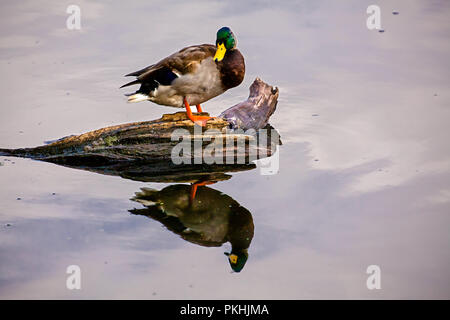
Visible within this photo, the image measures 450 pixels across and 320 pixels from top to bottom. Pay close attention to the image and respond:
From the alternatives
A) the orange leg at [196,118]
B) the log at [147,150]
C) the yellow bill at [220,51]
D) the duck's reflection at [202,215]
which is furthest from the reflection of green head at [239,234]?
the yellow bill at [220,51]

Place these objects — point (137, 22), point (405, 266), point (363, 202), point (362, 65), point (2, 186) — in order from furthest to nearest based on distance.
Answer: point (137, 22) < point (362, 65) < point (2, 186) < point (363, 202) < point (405, 266)

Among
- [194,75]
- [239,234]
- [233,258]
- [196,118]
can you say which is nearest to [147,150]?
[196,118]

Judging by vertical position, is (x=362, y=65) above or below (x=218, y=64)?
below

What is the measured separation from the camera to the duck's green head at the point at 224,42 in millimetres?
6246

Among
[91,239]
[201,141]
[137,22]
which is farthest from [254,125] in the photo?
[137,22]

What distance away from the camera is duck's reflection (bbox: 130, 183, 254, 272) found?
17.2 ft

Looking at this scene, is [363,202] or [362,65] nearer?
[363,202]

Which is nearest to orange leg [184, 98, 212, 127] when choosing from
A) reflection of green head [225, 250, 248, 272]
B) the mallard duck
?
the mallard duck

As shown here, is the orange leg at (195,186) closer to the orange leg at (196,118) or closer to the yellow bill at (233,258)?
the orange leg at (196,118)

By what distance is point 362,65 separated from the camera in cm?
835

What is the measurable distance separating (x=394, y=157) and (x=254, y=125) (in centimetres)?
136

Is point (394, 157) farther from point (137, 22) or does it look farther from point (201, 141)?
point (137, 22)

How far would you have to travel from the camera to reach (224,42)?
6.28m

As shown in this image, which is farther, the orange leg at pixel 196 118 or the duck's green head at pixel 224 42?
the orange leg at pixel 196 118
